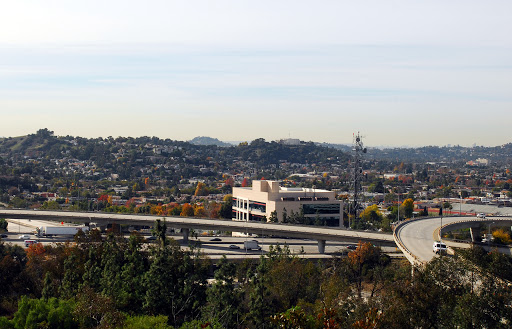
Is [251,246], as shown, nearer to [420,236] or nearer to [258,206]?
[420,236]

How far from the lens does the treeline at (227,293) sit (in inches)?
926

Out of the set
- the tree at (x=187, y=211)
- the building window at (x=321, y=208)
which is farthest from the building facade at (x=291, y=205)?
the tree at (x=187, y=211)

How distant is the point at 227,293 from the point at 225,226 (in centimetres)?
3473

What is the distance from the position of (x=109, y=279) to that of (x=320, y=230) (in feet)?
103

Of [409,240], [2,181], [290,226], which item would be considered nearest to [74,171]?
[2,181]

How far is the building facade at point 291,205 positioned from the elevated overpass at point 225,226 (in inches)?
394

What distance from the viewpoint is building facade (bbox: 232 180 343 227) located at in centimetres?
7894

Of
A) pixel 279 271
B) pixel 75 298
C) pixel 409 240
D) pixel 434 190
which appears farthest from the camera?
pixel 434 190

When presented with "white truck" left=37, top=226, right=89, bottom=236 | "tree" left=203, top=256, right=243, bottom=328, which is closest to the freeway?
"tree" left=203, top=256, right=243, bottom=328

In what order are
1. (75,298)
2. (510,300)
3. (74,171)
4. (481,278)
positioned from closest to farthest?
(510,300) < (481,278) < (75,298) < (74,171)

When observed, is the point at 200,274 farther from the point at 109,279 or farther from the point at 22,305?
the point at 22,305

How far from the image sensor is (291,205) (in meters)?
79.5

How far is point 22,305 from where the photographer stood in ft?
92.0

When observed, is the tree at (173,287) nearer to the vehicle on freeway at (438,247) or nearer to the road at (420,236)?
the road at (420,236)
